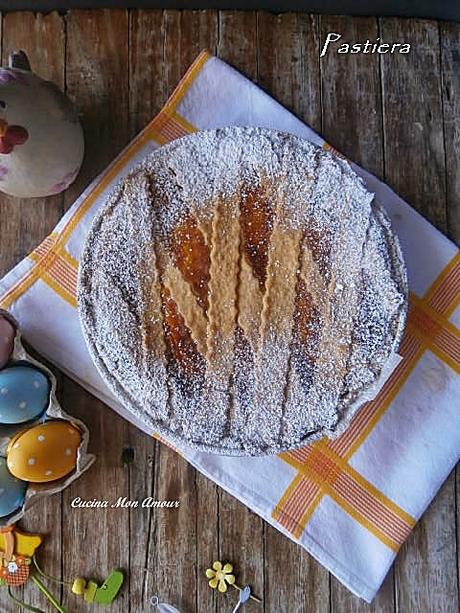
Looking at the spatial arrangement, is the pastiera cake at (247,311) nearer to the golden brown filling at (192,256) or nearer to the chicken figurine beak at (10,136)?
the golden brown filling at (192,256)

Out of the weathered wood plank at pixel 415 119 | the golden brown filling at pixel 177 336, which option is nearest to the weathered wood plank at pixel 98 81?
the golden brown filling at pixel 177 336

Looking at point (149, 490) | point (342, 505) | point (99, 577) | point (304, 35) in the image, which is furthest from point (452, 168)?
point (99, 577)

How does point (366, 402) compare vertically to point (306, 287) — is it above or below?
below

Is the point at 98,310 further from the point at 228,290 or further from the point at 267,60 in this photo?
the point at 267,60

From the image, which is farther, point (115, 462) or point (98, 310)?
point (115, 462)

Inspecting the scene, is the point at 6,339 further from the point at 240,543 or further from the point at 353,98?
the point at 353,98
